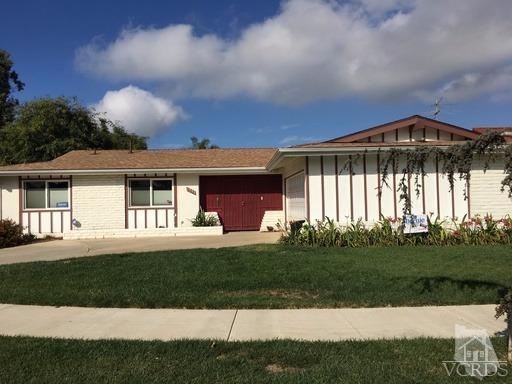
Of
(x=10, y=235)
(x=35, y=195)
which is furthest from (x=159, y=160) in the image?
(x=10, y=235)

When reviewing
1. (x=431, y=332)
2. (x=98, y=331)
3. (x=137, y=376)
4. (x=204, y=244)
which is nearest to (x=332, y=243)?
(x=204, y=244)

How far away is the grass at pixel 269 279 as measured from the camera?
7660 millimetres

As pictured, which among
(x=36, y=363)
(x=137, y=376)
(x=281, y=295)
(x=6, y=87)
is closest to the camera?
(x=137, y=376)

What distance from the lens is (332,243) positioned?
1377cm

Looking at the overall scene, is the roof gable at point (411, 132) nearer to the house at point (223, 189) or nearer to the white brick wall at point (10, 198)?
the house at point (223, 189)

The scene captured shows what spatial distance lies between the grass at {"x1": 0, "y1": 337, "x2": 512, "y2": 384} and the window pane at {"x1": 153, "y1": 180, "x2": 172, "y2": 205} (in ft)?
47.3

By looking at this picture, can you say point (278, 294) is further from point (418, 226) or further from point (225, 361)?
point (418, 226)

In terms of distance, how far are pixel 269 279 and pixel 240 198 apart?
12.2m

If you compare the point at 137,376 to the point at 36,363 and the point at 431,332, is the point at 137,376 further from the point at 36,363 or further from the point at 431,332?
the point at 431,332

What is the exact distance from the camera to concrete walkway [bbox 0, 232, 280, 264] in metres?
13.6

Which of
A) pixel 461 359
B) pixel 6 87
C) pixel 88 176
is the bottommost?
pixel 461 359

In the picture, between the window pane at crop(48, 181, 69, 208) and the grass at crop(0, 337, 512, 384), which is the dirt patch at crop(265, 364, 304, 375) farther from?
the window pane at crop(48, 181, 69, 208)

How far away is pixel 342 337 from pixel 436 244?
8.83 meters

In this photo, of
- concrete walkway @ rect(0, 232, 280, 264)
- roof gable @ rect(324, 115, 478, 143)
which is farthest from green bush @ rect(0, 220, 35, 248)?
roof gable @ rect(324, 115, 478, 143)
